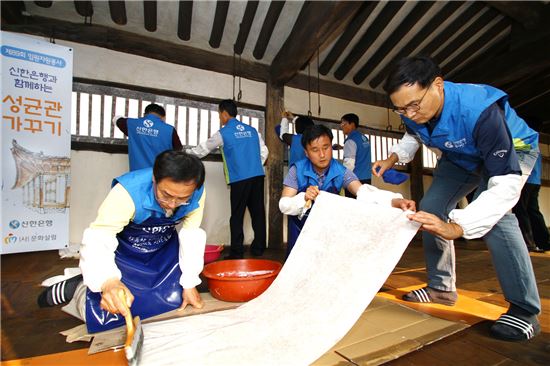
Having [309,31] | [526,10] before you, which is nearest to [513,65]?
[526,10]

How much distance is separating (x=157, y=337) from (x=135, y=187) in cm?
52

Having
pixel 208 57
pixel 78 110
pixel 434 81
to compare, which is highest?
pixel 208 57

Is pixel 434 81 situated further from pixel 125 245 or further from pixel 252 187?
pixel 252 187

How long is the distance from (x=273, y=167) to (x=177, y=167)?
2254 millimetres

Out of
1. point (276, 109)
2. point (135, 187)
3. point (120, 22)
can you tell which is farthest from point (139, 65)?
point (135, 187)

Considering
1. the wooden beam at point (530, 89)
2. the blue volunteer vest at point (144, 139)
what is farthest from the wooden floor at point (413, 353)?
the wooden beam at point (530, 89)

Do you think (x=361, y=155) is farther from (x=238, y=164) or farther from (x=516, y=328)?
(x=516, y=328)

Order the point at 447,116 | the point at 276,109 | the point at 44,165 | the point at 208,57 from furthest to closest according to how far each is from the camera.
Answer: the point at 276,109 < the point at 208,57 < the point at 44,165 < the point at 447,116

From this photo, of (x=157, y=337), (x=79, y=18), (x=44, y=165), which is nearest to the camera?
(x=157, y=337)

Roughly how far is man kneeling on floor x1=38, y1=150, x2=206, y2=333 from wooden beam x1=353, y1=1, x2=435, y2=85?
295 cm

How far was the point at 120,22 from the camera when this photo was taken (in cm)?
259

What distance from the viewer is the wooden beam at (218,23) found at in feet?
8.44

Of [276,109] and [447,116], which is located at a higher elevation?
[276,109]

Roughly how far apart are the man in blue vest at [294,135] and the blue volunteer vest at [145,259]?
1.51 m
